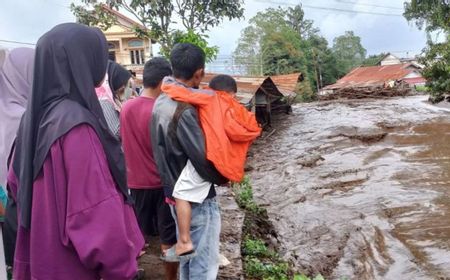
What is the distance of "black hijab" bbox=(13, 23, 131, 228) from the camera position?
1477 mm

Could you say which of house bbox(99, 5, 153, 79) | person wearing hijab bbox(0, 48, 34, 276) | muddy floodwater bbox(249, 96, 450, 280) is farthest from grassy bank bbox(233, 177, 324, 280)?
house bbox(99, 5, 153, 79)

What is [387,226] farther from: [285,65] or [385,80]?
[385,80]

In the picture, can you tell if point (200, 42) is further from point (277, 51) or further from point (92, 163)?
point (277, 51)

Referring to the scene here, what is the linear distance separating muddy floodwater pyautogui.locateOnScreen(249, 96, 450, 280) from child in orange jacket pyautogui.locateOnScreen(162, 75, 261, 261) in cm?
313

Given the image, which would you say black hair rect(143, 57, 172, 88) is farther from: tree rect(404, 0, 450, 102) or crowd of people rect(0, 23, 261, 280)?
tree rect(404, 0, 450, 102)

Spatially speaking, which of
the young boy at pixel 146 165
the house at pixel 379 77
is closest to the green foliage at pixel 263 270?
the young boy at pixel 146 165

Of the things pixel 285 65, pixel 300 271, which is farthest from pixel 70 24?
pixel 285 65

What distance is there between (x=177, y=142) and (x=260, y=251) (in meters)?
2.71

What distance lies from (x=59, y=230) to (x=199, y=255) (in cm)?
95

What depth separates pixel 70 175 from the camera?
144 cm

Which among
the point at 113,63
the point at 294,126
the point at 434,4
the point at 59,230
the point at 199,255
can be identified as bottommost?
Result: the point at 294,126

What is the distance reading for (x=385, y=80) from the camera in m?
41.1

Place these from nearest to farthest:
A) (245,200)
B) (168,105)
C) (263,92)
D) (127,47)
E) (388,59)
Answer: (168,105) < (245,200) < (263,92) < (127,47) < (388,59)

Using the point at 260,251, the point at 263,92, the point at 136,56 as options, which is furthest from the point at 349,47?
the point at 260,251
